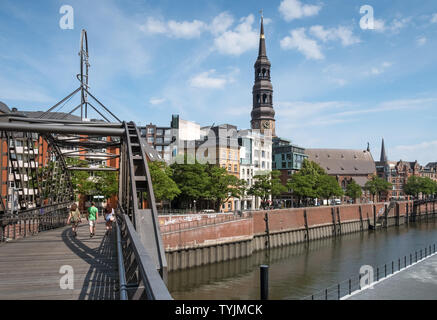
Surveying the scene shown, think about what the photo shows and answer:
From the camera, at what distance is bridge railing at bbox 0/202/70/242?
11.6 metres

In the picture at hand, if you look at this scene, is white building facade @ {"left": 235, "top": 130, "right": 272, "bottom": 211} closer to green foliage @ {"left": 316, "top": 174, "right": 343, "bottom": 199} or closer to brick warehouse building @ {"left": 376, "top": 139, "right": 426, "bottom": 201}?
green foliage @ {"left": 316, "top": 174, "right": 343, "bottom": 199}

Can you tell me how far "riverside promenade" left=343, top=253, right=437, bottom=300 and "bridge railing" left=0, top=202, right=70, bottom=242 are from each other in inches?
548

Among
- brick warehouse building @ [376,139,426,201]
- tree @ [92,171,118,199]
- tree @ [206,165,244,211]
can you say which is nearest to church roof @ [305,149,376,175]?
brick warehouse building @ [376,139,426,201]

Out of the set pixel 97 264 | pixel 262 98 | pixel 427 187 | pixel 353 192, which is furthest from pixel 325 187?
pixel 97 264

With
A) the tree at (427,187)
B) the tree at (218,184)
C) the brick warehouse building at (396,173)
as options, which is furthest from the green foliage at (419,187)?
the tree at (218,184)

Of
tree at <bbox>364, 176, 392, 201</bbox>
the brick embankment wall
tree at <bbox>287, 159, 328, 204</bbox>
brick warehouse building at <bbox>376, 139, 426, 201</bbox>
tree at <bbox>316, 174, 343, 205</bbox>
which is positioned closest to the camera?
the brick embankment wall

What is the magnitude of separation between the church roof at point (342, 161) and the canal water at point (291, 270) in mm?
58336

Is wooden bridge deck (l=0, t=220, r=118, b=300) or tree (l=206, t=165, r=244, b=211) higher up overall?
tree (l=206, t=165, r=244, b=211)

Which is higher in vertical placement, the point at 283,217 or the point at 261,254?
the point at 283,217
